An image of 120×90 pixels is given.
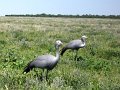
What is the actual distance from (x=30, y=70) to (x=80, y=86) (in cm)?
228

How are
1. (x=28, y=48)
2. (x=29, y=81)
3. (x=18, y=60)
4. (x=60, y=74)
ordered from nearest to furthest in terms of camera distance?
(x=29, y=81), (x=60, y=74), (x=18, y=60), (x=28, y=48)

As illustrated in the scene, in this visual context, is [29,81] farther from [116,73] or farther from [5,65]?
[116,73]

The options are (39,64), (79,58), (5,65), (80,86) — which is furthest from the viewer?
(79,58)

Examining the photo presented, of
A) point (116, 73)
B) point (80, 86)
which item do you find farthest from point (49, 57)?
point (116, 73)

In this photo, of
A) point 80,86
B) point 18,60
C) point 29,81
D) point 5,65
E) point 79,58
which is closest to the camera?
point 29,81

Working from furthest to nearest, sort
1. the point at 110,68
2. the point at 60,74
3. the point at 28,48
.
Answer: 1. the point at 28,48
2. the point at 110,68
3. the point at 60,74

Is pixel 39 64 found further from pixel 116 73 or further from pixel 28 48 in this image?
pixel 28 48

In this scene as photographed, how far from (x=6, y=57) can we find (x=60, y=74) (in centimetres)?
363

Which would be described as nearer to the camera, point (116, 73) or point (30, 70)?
point (30, 70)

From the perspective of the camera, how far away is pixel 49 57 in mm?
11453

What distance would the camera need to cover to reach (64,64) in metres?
15.1

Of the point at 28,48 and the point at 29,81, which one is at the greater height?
the point at 29,81

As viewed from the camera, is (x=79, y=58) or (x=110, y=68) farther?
(x=79, y=58)

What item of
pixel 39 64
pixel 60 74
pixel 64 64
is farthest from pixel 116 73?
pixel 39 64
